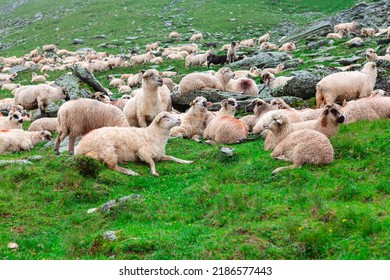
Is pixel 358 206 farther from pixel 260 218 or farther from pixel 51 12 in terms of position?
pixel 51 12

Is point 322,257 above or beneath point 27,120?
above

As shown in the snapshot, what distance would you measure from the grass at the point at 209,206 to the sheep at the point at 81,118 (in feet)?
5.30

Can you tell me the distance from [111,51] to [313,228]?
42.3 metres

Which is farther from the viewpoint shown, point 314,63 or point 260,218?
point 314,63

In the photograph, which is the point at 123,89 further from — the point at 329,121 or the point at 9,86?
the point at 329,121

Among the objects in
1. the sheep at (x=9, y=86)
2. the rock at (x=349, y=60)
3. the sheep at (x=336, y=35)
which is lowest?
the sheep at (x=336, y=35)

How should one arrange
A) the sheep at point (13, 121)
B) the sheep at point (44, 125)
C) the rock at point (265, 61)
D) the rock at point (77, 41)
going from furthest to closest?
the rock at point (77, 41) < the rock at point (265, 61) < the sheep at point (44, 125) < the sheep at point (13, 121)

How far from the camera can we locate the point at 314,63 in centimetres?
2548

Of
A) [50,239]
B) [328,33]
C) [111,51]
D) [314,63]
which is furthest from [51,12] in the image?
[50,239]

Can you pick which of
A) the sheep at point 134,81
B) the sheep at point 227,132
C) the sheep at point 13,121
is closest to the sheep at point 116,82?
the sheep at point 134,81

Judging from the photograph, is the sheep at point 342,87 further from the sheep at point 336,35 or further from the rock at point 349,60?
the sheep at point 336,35

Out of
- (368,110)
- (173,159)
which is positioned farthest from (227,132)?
(368,110)

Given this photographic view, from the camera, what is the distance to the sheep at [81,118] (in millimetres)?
13273
